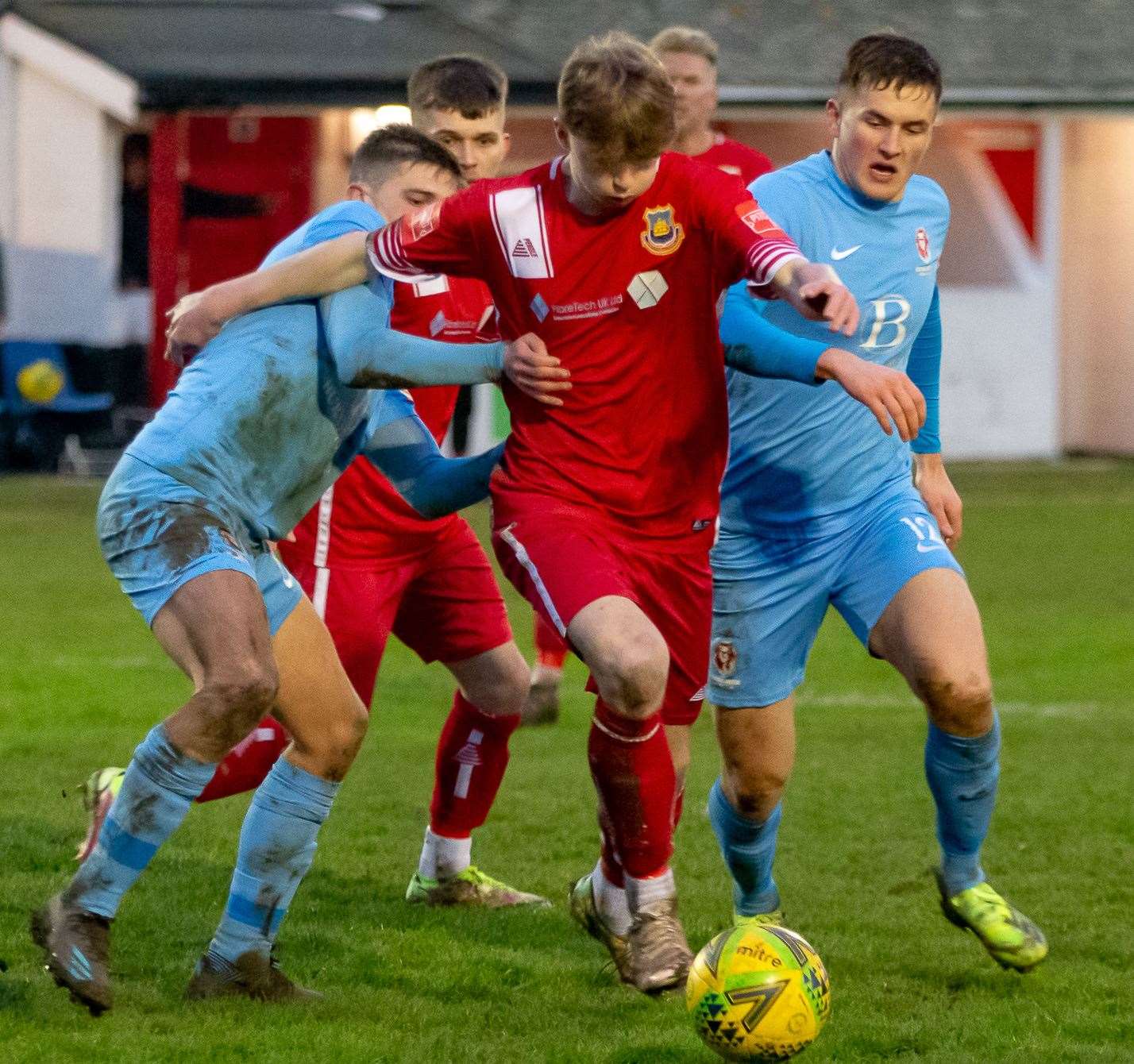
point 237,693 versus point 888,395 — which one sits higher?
point 888,395

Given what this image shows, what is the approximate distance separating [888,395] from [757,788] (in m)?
1.31

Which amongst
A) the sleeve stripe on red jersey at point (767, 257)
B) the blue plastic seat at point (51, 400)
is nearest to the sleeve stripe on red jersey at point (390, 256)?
the sleeve stripe on red jersey at point (767, 257)

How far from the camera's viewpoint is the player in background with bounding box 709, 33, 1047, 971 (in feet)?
16.8

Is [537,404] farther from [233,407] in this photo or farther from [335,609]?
[335,609]

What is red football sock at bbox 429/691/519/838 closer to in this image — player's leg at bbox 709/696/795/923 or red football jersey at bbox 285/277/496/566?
red football jersey at bbox 285/277/496/566

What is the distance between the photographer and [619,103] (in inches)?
175

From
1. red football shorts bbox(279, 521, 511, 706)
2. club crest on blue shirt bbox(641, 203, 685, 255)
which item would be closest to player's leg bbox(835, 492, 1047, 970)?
club crest on blue shirt bbox(641, 203, 685, 255)

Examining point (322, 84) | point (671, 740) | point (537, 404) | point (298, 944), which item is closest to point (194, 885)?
point (298, 944)

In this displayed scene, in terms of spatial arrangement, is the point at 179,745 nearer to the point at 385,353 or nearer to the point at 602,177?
the point at 385,353

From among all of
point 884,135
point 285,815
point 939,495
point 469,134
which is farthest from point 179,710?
point 469,134

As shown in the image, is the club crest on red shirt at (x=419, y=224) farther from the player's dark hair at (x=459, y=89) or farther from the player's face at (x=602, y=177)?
the player's dark hair at (x=459, y=89)

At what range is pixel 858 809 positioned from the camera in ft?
23.7

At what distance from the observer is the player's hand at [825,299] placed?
14.1 feet

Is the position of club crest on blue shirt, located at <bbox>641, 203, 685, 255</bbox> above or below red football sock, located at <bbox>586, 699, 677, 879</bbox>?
above
